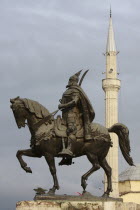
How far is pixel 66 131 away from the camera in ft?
46.2

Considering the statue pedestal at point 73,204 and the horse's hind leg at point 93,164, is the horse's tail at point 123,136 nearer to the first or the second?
the horse's hind leg at point 93,164

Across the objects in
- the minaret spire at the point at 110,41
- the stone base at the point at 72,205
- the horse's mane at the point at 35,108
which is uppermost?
the minaret spire at the point at 110,41

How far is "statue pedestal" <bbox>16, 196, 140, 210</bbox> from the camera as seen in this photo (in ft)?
43.3

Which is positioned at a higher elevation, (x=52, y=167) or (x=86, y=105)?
(x=86, y=105)

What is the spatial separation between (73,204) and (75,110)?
229 centimetres

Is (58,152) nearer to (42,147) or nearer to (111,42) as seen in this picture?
(42,147)

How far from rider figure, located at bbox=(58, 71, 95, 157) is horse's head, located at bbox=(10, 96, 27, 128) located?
0.88m

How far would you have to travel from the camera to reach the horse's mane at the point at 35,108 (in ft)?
46.2

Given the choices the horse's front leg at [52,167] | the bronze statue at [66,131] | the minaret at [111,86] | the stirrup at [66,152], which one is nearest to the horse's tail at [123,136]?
the bronze statue at [66,131]

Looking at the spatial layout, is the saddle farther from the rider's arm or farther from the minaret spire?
the minaret spire

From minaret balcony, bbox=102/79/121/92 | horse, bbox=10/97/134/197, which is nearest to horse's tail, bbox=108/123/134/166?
horse, bbox=10/97/134/197

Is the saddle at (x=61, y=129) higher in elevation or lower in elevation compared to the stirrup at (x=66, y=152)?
higher

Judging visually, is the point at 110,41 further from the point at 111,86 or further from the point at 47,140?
the point at 47,140

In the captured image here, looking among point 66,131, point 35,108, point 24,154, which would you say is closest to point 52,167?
point 24,154
